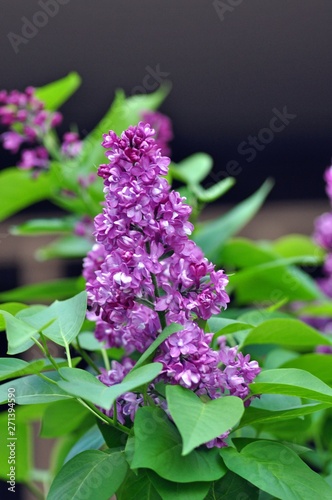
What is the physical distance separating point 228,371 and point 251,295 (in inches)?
15.9

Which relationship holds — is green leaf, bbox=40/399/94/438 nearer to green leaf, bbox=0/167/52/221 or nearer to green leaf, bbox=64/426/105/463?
green leaf, bbox=64/426/105/463

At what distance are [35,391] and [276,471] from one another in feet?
0.52

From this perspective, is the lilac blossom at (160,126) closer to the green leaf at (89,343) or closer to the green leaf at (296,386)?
the green leaf at (89,343)

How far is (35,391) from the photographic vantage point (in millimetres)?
516

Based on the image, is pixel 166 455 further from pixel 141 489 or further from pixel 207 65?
pixel 207 65

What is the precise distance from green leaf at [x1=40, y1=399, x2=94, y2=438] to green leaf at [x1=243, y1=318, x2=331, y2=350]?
165 millimetres

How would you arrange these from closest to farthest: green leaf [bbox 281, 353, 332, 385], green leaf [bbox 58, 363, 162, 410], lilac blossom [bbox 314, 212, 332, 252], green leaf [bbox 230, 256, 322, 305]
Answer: green leaf [bbox 58, 363, 162, 410] → green leaf [bbox 281, 353, 332, 385] → green leaf [bbox 230, 256, 322, 305] → lilac blossom [bbox 314, 212, 332, 252]

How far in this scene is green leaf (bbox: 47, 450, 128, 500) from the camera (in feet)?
1.58

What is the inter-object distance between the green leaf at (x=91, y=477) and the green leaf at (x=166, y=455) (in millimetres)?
31

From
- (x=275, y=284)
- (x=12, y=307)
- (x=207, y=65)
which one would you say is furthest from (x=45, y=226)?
(x=207, y=65)

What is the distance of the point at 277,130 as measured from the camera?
7.56 feet

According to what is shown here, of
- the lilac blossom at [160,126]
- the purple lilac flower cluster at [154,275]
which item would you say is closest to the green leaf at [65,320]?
the purple lilac flower cluster at [154,275]

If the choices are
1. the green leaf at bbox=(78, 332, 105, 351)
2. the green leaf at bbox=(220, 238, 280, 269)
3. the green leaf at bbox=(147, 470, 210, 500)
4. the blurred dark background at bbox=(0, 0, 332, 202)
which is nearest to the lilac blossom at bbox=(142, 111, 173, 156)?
the green leaf at bbox=(220, 238, 280, 269)

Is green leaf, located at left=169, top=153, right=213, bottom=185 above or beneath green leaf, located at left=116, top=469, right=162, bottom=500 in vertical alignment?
beneath
